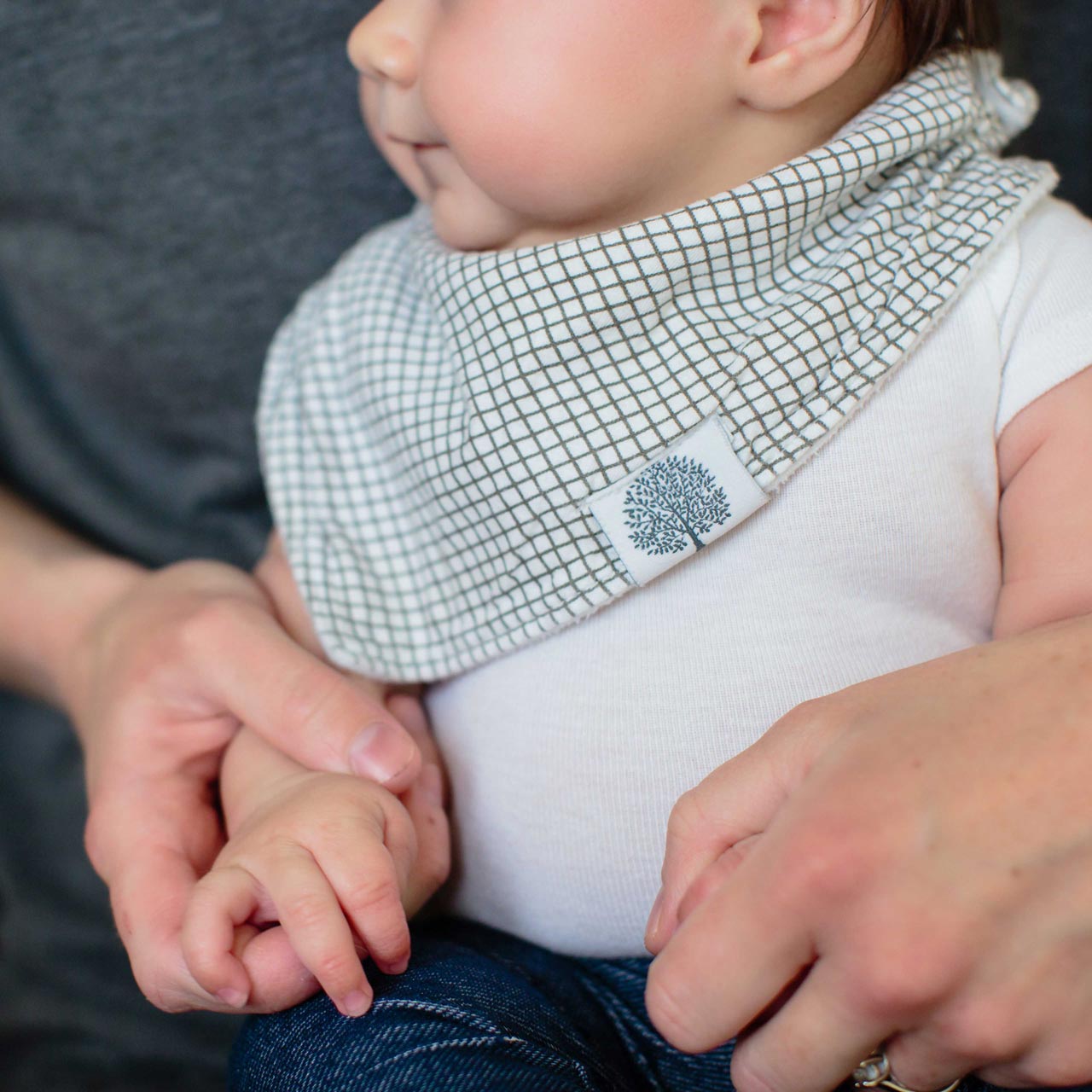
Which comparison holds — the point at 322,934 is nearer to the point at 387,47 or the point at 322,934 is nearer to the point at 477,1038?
the point at 477,1038

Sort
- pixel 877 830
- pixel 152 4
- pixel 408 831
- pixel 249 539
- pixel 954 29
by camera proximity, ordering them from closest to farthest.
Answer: pixel 877 830 < pixel 408 831 < pixel 954 29 < pixel 152 4 < pixel 249 539

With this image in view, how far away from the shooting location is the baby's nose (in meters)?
0.75

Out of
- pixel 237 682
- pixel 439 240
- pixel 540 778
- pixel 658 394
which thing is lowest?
pixel 540 778

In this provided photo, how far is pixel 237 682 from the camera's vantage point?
2.52 ft

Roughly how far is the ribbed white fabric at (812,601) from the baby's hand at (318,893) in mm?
138

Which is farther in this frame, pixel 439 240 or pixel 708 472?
pixel 439 240

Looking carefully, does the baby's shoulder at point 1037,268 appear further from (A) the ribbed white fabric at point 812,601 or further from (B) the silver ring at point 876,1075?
(B) the silver ring at point 876,1075

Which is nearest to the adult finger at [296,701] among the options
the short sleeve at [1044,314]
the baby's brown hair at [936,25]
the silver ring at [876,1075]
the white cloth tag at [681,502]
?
the white cloth tag at [681,502]

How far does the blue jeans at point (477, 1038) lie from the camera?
0.61m

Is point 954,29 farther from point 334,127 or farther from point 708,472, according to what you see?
point 334,127

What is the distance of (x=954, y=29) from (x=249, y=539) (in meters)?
0.79

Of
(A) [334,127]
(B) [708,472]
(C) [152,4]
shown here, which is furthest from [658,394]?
(C) [152,4]

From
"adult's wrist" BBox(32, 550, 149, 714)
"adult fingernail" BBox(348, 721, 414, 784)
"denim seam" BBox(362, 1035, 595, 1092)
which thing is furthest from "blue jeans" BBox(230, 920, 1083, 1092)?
"adult's wrist" BBox(32, 550, 149, 714)

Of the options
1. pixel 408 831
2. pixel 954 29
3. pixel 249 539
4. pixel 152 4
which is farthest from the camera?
pixel 249 539
